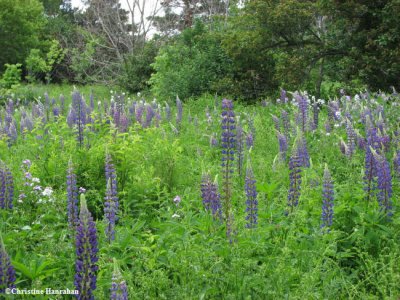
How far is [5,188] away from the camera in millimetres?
3869

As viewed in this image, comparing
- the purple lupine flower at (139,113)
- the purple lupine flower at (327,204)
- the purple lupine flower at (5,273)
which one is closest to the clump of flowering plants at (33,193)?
the purple lupine flower at (5,273)

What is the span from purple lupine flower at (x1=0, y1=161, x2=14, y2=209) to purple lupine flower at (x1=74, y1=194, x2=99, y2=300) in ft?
6.04

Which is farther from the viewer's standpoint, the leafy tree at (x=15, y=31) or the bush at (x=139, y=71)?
the leafy tree at (x=15, y=31)

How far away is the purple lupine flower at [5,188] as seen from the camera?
3.83m

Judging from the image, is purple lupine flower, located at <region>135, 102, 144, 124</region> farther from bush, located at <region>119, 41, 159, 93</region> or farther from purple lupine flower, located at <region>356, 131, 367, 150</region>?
bush, located at <region>119, 41, 159, 93</region>

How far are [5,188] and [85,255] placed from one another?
194 cm

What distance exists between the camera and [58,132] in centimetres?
635

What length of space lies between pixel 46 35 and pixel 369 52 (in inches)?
951

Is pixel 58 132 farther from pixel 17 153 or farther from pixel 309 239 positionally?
pixel 309 239

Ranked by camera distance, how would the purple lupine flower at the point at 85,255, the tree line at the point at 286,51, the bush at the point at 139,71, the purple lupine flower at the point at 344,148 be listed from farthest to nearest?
the bush at the point at 139,71
the tree line at the point at 286,51
the purple lupine flower at the point at 344,148
the purple lupine flower at the point at 85,255

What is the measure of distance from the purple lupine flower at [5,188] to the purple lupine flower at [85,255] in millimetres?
1840

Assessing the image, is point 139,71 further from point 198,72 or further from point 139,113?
point 139,113

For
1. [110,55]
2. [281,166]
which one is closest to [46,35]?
[110,55]

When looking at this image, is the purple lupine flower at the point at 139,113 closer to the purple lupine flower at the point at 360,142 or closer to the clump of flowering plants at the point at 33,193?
the purple lupine flower at the point at 360,142
